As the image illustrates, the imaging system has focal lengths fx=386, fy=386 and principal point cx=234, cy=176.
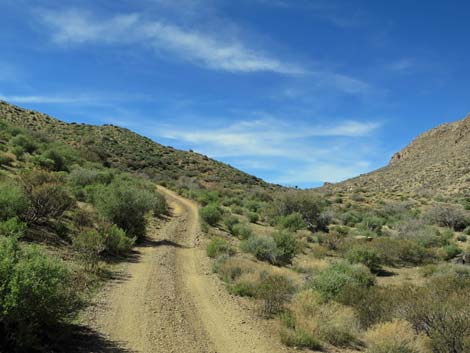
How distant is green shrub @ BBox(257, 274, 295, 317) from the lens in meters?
10.8

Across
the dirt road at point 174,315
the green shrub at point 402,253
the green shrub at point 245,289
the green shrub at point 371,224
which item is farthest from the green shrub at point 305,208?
the green shrub at point 245,289

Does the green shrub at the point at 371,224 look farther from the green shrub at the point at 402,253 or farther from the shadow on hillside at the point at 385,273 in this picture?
the shadow on hillside at the point at 385,273

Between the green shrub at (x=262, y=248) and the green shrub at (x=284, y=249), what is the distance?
24 centimetres

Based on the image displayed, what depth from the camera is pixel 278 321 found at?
10156 mm

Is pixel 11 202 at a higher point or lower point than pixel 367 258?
higher

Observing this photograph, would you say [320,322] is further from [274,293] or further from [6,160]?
[6,160]

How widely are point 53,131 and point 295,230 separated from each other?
50999 mm

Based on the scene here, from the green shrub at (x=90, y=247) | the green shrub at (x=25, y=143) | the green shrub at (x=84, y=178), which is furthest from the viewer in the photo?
the green shrub at (x=25, y=143)

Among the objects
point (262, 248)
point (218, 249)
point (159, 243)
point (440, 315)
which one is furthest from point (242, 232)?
point (440, 315)

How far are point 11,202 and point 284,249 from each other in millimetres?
12232

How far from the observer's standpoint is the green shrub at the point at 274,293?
35.3 ft

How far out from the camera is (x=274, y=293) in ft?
36.4

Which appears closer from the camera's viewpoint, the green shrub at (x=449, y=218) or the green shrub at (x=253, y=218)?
the green shrub at (x=253, y=218)

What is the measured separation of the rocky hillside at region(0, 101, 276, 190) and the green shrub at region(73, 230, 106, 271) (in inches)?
1405
